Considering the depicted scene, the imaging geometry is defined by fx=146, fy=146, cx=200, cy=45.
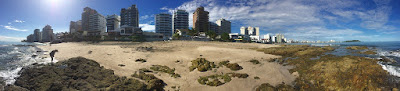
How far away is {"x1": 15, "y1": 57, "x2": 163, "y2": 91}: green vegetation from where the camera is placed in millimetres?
6520

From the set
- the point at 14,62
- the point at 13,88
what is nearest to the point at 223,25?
the point at 14,62

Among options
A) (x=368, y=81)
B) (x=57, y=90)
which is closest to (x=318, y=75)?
(x=368, y=81)

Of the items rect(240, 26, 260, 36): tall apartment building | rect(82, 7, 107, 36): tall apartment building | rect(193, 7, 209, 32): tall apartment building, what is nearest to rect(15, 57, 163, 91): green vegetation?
rect(193, 7, 209, 32): tall apartment building

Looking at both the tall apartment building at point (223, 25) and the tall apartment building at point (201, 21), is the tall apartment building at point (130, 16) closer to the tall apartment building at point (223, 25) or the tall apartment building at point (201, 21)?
the tall apartment building at point (201, 21)

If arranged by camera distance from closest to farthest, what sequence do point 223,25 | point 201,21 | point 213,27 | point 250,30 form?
point 201,21
point 213,27
point 223,25
point 250,30

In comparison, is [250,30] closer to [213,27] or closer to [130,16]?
[213,27]

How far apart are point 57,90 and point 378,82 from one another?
16663 millimetres

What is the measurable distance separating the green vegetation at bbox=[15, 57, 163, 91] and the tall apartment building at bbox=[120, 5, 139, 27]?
365 ft

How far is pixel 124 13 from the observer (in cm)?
11425

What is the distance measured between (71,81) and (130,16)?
117022mm

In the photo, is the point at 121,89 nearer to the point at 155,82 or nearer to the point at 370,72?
the point at 155,82

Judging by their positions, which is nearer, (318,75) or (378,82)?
(378,82)

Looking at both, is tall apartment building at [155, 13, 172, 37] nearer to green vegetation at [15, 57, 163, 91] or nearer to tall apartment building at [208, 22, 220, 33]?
tall apartment building at [208, 22, 220, 33]

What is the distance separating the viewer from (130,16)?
366ft
